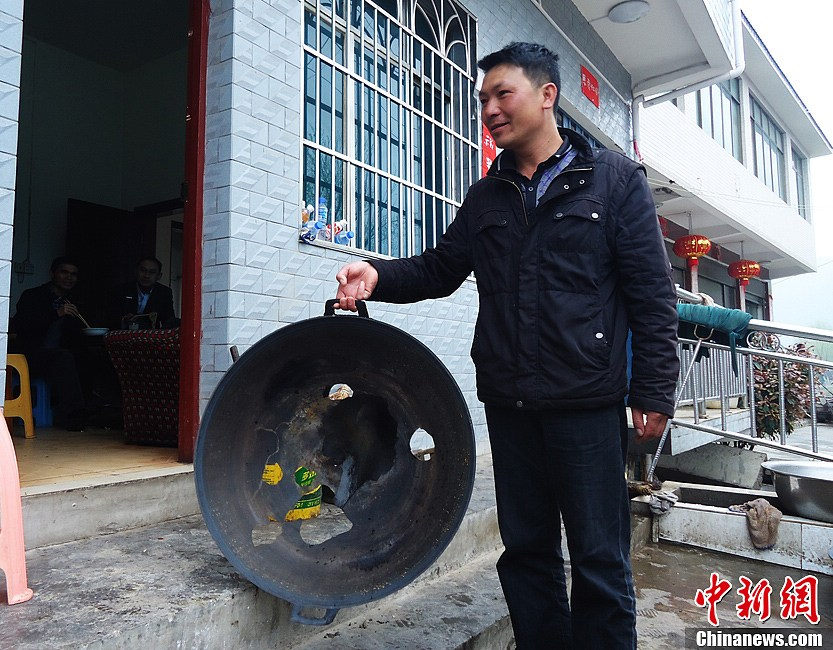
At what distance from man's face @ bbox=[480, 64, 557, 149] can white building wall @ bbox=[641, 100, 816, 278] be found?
7.48 meters

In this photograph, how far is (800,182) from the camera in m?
18.0

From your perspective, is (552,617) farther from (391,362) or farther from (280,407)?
(280,407)

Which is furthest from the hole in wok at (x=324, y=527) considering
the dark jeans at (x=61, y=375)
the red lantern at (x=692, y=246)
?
the red lantern at (x=692, y=246)

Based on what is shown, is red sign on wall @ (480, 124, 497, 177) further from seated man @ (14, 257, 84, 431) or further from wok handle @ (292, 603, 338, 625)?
wok handle @ (292, 603, 338, 625)

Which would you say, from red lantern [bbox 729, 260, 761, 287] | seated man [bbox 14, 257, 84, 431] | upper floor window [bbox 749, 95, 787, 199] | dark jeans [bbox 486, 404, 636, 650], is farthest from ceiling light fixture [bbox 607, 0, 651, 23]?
red lantern [bbox 729, 260, 761, 287]

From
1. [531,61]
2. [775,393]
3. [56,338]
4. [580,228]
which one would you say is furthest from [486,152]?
[775,393]

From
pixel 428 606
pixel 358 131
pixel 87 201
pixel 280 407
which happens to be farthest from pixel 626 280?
pixel 87 201

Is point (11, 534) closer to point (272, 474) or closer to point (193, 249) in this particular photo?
point (272, 474)

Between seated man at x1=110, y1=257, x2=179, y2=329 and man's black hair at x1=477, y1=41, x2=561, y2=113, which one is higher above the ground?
Answer: man's black hair at x1=477, y1=41, x2=561, y2=113

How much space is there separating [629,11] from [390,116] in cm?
392

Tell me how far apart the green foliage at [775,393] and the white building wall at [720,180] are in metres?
3.55

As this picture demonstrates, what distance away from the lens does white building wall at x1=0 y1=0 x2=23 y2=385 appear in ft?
6.68

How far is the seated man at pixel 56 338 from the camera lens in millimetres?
4324

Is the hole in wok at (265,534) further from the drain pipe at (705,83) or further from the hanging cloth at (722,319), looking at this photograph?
the drain pipe at (705,83)
